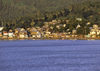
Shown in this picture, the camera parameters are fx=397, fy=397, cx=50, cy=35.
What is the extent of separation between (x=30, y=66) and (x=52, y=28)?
85.6 metres

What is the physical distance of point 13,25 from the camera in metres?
143

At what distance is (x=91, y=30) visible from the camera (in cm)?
12262

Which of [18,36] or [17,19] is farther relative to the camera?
[17,19]

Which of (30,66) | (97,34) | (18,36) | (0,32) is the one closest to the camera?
(30,66)

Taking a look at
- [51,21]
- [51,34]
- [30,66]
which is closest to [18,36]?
[51,34]

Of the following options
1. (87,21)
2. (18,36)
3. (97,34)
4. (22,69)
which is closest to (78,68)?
(22,69)

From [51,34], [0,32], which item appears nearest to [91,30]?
[51,34]

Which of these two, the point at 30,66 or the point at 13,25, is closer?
the point at 30,66

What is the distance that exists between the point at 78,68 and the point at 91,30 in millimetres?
82278

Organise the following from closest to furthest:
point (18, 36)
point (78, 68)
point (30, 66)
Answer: point (78, 68) < point (30, 66) < point (18, 36)

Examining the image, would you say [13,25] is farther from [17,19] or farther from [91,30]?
[91,30]

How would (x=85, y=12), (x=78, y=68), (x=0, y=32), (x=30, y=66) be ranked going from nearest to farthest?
(x=78, y=68)
(x=30, y=66)
(x=0, y=32)
(x=85, y=12)

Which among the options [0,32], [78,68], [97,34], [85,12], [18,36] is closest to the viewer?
[78,68]

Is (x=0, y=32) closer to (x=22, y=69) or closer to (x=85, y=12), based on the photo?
(x=85, y=12)
